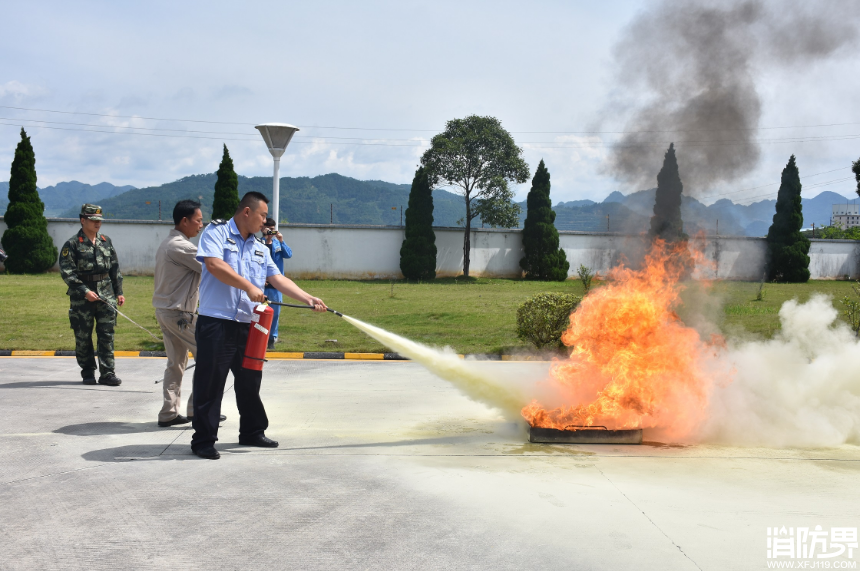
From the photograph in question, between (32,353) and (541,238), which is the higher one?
(541,238)

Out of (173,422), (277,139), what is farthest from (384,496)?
(277,139)

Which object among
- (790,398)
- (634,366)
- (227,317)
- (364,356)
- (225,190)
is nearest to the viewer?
(227,317)

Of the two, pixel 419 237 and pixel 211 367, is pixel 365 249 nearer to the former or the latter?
pixel 419 237

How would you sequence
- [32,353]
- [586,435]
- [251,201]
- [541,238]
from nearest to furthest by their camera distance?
[251,201]
[586,435]
[32,353]
[541,238]

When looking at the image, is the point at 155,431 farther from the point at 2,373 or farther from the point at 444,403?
the point at 2,373

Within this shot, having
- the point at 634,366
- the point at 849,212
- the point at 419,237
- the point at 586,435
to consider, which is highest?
the point at 849,212

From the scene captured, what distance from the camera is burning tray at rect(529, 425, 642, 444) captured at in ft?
19.3

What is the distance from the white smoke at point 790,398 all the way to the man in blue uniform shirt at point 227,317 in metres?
4.04

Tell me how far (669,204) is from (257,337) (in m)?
6.14

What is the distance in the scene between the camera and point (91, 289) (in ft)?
26.2

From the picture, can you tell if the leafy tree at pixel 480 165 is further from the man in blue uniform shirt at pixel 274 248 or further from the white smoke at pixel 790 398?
the white smoke at pixel 790 398

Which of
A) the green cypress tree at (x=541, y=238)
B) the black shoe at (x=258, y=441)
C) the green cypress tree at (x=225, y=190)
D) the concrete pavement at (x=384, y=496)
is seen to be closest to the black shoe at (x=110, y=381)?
the concrete pavement at (x=384, y=496)

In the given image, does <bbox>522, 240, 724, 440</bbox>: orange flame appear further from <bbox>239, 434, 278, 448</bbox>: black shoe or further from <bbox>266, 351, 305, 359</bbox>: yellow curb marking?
<bbox>266, 351, 305, 359</bbox>: yellow curb marking

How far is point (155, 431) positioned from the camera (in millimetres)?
6082
